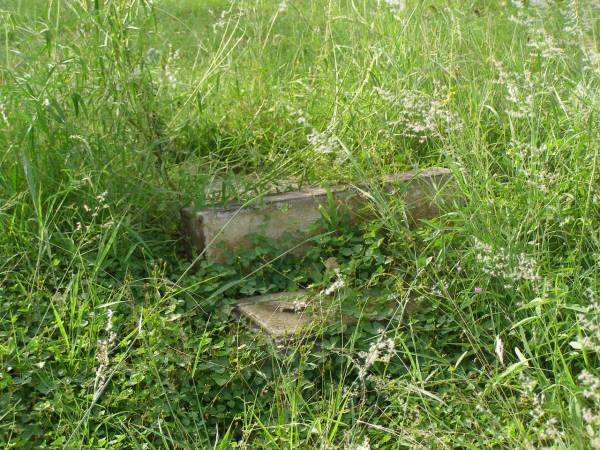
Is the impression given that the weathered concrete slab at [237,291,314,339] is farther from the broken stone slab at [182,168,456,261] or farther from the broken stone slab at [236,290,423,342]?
the broken stone slab at [182,168,456,261]

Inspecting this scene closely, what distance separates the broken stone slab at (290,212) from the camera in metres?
3.49

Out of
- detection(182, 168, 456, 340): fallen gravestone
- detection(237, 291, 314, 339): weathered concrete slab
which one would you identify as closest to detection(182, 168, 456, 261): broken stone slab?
detection(182, 168, 456, 340): fallen gravestone

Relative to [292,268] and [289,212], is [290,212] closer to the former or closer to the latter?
[289,212]

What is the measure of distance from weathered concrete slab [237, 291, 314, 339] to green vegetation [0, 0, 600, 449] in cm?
5

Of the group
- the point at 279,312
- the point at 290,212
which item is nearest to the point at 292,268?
the point at 290,212

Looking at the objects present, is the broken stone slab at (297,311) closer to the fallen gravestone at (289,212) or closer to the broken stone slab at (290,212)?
the fallen gravestone at (289,212)

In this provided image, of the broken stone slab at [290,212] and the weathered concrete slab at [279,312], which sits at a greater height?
the broken stone slab at [290,212]

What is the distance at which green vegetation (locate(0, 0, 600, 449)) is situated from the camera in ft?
8.67

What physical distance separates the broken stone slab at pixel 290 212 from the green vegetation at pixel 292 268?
0.09 meters

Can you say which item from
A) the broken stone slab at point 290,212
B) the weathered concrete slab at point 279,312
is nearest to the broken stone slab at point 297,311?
the weathered concrete slab at point 279,312

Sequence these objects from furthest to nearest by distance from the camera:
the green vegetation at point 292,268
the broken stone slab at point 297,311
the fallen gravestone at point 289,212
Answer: the fallen gravestone at point 289,212 < the broken stone slab at point 297,311 < the green vegetation at point 292,268

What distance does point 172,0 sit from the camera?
855 cm

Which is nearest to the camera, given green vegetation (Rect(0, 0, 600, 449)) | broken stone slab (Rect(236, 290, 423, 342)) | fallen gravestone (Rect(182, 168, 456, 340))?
green vegetation (Rect(0, 0, 600, 449))

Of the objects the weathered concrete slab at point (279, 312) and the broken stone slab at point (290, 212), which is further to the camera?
the broken stone slab at point (290, 212)
